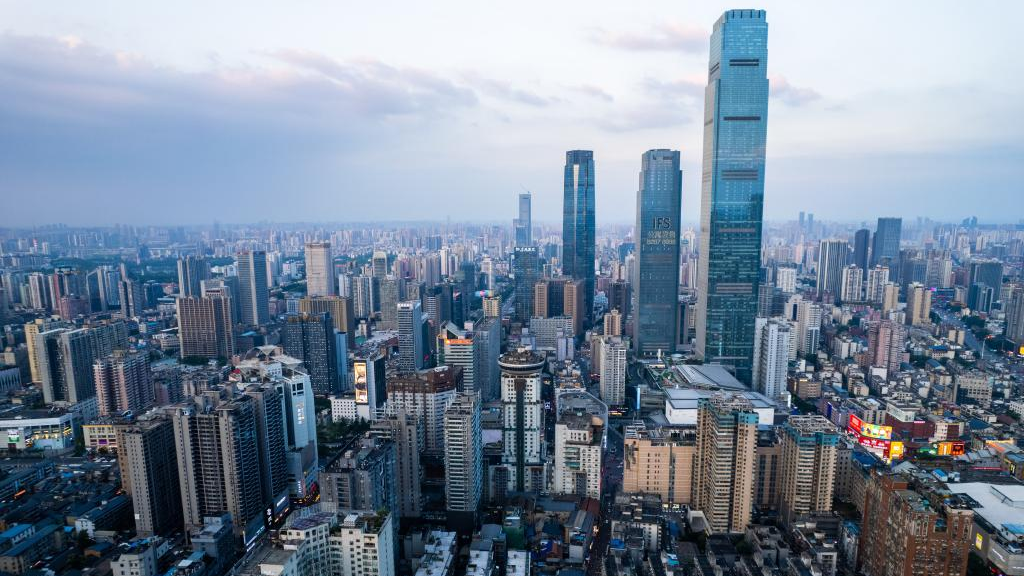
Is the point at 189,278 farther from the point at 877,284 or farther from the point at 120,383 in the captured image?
the point at 877,284

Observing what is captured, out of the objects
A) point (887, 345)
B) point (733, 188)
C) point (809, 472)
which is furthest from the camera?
point (887, 345)

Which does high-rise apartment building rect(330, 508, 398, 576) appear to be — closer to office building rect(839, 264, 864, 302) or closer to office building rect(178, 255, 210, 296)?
office building rect(178, 255, 210, 296)

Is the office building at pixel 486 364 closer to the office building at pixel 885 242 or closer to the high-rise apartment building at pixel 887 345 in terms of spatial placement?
the high-rise apartment building at pixel 887 345

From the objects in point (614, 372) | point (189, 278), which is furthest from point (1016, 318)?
point (189, 278)

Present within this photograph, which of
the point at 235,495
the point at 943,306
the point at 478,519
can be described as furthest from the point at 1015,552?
the point at 943,306

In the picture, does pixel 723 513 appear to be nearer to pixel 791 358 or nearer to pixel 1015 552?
pixel 1015 552

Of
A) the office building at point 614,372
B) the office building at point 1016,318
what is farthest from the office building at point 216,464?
the office building at point 1016,318
